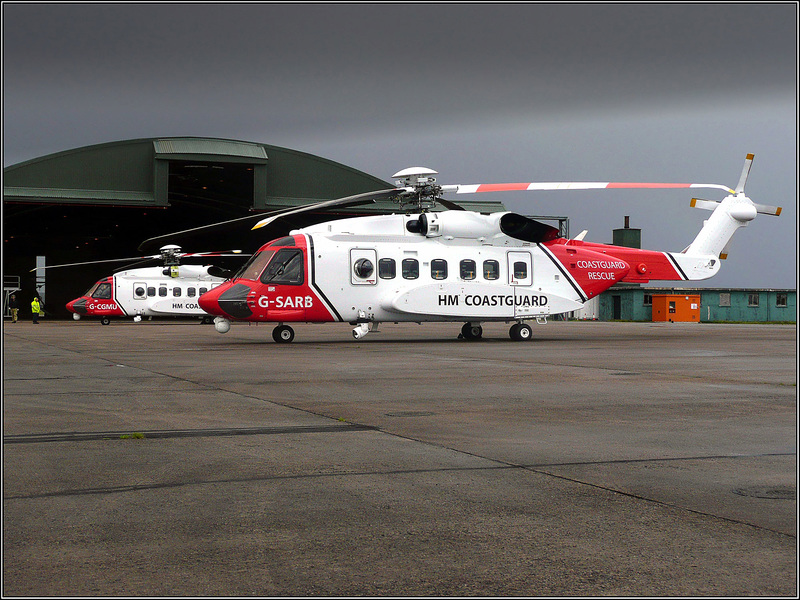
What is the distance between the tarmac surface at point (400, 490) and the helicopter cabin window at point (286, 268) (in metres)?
10.8

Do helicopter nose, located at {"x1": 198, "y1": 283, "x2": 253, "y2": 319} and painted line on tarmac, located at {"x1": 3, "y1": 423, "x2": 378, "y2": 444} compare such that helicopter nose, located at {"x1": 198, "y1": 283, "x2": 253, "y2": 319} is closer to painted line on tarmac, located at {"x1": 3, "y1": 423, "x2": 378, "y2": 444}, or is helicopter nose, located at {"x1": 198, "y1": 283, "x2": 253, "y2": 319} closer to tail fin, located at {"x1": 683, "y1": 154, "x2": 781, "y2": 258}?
tail fin, located at {"x1": 683, "y1": 154, "x2": 781, "y2": 258}

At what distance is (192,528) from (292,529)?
0.50 meters

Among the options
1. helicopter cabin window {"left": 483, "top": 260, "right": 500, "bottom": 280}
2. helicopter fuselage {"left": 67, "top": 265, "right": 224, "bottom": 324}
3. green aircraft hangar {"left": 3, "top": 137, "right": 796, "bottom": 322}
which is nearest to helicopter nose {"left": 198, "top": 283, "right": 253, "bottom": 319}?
helicopter cabin window {"left": 483, "top": 260, "right": 500, "bottom": 280}

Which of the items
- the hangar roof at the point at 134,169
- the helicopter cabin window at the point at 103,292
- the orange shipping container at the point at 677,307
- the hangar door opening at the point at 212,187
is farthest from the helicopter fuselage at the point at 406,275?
the orange shipping container at the point at 677,307

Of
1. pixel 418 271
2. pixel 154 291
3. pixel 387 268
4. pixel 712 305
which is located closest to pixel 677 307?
pixel 712 305

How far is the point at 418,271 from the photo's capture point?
74.6 feet

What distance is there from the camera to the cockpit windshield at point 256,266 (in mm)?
21984

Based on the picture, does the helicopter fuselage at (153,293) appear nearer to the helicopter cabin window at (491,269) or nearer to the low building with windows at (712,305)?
the helicopter cabin window at (491,269)

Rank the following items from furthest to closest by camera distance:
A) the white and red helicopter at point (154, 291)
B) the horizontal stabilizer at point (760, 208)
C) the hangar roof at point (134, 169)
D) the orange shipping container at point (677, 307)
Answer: the orange shipping container at point (677, 307)
the hangar roof at point (134, 169)
the white and red helicopter at point (154, 291)
the horizontal stabilizer at point (760, 208)

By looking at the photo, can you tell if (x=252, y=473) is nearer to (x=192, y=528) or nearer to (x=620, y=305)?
(x=192, y=528)

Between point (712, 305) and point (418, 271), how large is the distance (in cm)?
4453

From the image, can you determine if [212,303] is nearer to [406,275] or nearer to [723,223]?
[406,275]

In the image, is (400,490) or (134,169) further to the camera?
(134,169)

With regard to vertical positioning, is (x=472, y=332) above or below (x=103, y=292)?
below
